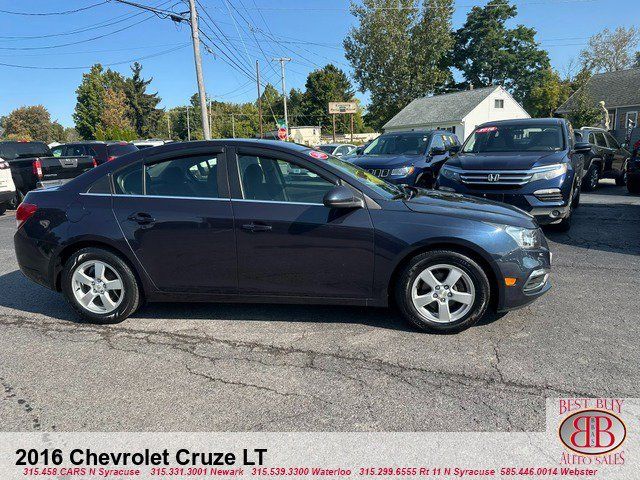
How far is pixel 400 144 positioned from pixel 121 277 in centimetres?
751

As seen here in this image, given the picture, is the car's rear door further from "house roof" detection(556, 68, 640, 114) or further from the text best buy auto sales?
"house roof" detection(556, 68, 640, 114)

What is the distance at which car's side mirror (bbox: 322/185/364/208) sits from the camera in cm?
368

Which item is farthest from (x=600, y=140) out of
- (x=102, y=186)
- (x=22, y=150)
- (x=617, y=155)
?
(x=22, y=150)

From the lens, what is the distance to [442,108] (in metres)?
44.2

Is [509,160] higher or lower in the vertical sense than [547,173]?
higher

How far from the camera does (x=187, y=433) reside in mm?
2611

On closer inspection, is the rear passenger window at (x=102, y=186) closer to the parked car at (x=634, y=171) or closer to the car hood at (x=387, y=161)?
the car hood at (x=387, y=161)

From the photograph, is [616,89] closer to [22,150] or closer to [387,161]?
[387,161]

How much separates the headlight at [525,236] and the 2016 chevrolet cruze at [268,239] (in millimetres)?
12

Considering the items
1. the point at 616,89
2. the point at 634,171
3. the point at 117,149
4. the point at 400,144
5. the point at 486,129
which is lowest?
the point at 634,171

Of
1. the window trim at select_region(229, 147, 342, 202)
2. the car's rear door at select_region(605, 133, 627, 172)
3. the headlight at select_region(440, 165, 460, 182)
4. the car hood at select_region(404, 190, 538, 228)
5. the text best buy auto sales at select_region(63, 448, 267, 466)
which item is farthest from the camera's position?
the car's rear door at select_region(605, 133, 627, 172)

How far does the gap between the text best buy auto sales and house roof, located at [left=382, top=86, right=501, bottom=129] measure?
1637 inches

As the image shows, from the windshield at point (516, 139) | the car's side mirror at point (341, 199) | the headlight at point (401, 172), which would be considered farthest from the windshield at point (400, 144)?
the car's side mirror at point (341, 199)

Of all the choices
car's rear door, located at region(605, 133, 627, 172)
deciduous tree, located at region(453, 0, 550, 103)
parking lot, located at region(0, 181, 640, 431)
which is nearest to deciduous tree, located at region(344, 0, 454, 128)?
deciduous tree, located at region(453, 0, 550, 103)
